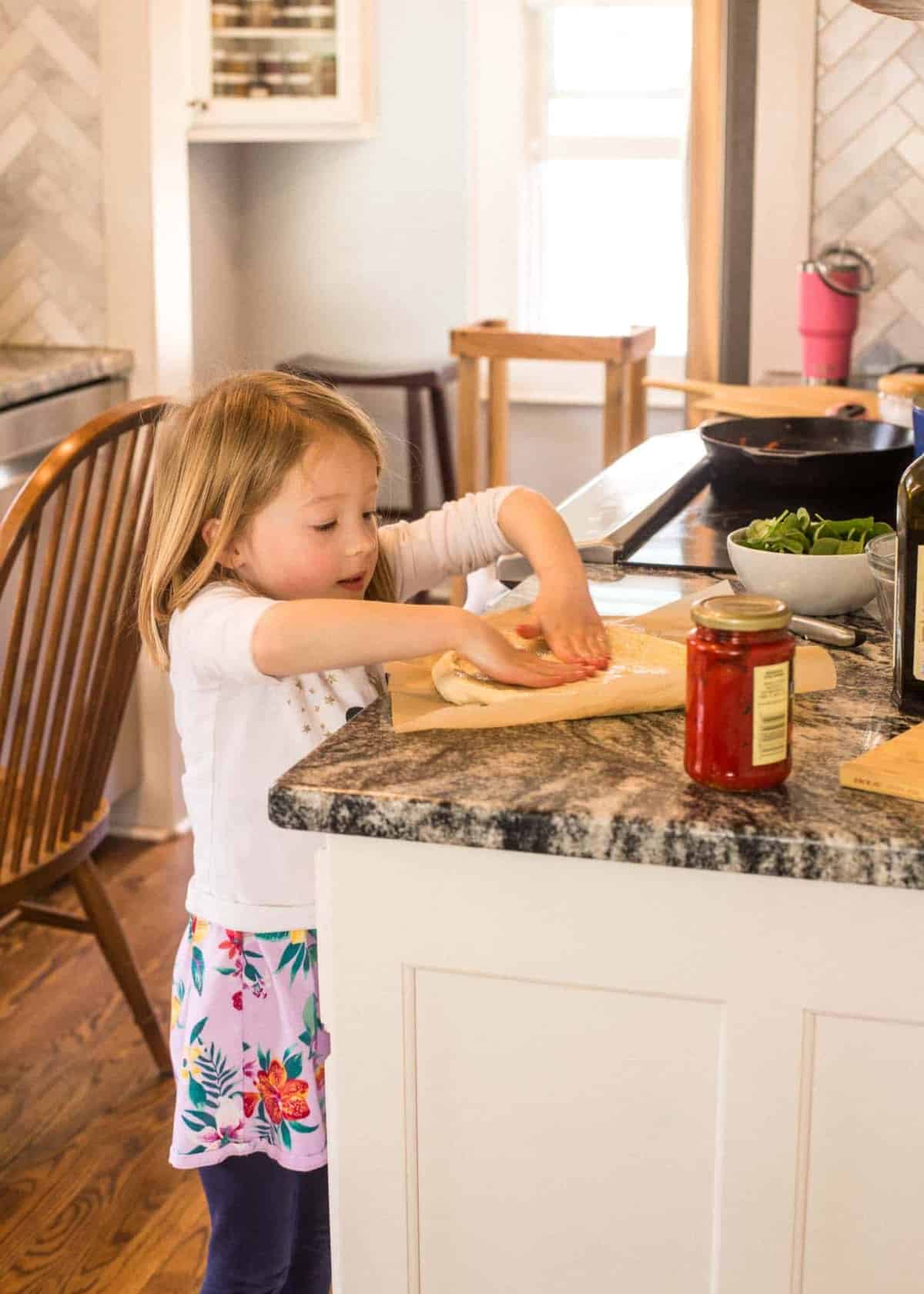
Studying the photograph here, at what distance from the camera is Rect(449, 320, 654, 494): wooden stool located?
364 cm

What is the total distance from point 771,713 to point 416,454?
3664 millimetres

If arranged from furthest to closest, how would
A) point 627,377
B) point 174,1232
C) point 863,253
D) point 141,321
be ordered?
1. point 627,377
2. point 141,321
3. point 863,253
4. point 174,1232

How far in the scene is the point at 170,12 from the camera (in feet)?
10.1

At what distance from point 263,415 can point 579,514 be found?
2.10ft

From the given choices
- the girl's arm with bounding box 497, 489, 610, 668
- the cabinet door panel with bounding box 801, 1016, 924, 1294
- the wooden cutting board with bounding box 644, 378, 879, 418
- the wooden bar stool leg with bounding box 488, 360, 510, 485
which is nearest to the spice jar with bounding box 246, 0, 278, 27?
the wooden bar stool leg with bounding box 488, 360, 510, 485

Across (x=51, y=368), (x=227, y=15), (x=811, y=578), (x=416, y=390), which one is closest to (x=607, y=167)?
(x=416, y=390)

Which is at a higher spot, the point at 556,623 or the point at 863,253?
the point at 863,253

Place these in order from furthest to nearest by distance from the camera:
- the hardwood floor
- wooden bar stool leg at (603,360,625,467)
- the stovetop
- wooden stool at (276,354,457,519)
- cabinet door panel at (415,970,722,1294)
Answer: wooden stool at (276,354,457,519)
wooden bar stool leg at (603,360,625,467)
the hardwood floor
the stovetop
cabinet door panel at (415,970,722,1294)

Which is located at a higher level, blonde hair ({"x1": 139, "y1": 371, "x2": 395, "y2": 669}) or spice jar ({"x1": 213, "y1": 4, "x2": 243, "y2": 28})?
spice jar ({"x1": 213, "y1": 4, "x2": 243, "y2": 28})

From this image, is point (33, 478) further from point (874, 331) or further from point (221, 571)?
point (874, 331)

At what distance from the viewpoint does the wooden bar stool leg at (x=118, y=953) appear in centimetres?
240

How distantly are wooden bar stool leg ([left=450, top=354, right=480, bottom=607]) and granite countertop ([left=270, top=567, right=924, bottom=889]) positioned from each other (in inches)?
101

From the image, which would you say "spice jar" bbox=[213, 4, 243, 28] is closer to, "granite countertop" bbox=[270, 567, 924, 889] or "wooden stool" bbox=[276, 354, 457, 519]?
"wooden stool" bbox=[276, 354, 457, 519]

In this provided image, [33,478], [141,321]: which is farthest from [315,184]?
[33,478]
